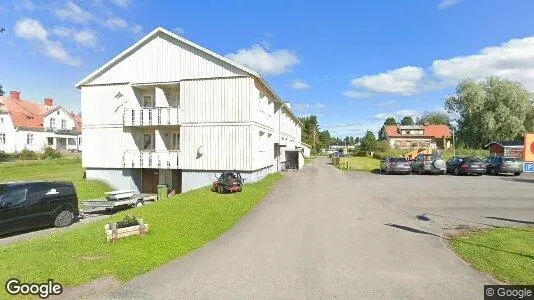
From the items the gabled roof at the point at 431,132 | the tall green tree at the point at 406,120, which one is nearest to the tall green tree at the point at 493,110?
the gabled roof at the point at 431,132

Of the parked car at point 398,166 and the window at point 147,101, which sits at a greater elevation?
the window at point 147,101

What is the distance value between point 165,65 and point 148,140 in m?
5.71

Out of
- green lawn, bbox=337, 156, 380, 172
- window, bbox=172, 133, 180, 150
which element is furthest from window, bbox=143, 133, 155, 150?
green lawn, bbox=337, 156, 380, 172

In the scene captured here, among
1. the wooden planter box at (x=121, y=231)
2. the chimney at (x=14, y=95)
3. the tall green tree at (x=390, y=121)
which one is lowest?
the wooden planter box at (x=121, y=231)

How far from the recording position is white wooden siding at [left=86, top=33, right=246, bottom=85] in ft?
71.2

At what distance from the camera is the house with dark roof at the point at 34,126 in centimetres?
4941

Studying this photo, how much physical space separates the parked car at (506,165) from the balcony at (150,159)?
25.6 meters

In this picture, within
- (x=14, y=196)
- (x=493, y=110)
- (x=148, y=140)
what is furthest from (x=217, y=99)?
(x=493, y=110)

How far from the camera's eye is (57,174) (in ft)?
98.8

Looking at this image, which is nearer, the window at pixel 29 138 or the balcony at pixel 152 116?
the balcony at pixel 152 116

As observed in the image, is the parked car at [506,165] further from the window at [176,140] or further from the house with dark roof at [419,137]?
the house with dark roof at [419,137]

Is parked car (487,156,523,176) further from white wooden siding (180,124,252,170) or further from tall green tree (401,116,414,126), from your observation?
tall green tree (401,116,414,126)

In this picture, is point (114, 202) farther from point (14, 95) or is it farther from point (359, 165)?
point (14, 95)

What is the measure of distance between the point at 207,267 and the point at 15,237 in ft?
29.9
